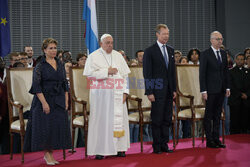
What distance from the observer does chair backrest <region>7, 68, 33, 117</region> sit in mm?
4715

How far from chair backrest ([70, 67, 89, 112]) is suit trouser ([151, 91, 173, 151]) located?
3.14ft

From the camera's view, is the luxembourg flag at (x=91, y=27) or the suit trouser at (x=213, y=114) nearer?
the suit trouser at (x=213, y=114)

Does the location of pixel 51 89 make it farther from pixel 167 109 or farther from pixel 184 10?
pixel 184 10

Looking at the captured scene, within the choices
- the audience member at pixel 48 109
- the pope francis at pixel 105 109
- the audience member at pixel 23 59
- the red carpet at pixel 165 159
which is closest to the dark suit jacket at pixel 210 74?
the red carpet at pixel 165 159

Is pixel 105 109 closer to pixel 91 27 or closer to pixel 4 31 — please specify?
pixel 91 27

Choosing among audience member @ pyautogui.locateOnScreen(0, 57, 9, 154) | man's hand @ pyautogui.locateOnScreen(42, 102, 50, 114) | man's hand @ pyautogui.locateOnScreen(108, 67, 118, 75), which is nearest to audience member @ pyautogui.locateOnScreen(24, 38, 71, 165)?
man's hand @ pyautogui.locateOnScreen(42, 102, 50, 114)

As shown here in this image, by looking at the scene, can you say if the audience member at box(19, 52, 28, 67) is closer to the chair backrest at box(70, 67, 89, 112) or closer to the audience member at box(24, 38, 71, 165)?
the chair backrest at box(70, 67, 89, 112)

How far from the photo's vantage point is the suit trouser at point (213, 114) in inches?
194

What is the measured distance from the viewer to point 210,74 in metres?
A: 4.92

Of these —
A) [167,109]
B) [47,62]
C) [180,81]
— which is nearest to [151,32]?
[180,81]

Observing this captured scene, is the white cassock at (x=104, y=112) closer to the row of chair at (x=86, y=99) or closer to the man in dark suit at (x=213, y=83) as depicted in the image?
the row of chair at (x=86, y=99)

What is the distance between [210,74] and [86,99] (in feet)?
5.45

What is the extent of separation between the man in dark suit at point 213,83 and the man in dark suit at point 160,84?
469 mm

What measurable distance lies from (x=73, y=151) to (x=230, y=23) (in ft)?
20.3
